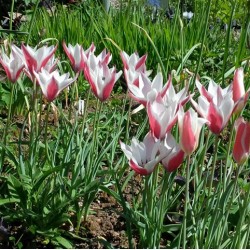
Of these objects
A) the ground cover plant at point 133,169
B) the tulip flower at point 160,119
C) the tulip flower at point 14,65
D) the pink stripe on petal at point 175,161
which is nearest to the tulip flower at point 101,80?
the ground cover plant at point 133,169

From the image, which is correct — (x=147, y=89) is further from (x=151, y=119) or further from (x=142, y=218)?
(x=142, y=218)

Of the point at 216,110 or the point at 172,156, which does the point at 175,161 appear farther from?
the point at 216,110

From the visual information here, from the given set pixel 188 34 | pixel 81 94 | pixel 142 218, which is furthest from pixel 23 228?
pixel 188 34

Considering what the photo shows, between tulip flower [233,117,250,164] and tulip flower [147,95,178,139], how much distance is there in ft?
0.53

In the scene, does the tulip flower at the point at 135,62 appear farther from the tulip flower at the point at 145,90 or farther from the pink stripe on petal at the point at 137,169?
the pink stripe on petal at the point at 137,169

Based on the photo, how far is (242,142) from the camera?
1439 mm

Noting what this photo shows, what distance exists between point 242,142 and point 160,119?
20 centimetres

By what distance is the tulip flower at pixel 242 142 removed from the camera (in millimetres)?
1422

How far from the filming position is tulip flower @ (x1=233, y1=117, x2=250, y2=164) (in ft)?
4.66

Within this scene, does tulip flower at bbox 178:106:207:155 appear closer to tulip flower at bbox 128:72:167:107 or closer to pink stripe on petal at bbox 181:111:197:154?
pink stripe on petal at bbox 181:111:197:154

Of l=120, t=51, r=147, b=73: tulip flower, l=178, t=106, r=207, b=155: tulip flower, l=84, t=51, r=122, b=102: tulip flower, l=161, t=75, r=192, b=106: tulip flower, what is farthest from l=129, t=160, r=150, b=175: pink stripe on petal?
l=120, t=51, r=147, b=73: tulip flower

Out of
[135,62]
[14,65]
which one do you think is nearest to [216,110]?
[135,62]

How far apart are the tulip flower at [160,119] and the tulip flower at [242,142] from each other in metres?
0.16

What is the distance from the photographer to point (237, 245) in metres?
1.58
